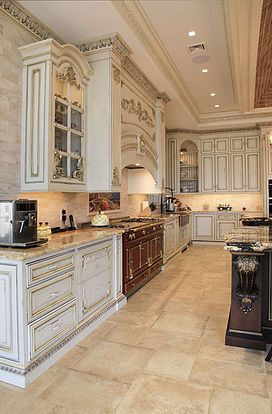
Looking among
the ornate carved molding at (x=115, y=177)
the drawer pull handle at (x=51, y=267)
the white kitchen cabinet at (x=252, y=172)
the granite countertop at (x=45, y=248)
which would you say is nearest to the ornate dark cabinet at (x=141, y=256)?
the ornate carved molding at (x=115, y=177)

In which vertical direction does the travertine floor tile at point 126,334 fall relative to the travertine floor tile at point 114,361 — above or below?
above

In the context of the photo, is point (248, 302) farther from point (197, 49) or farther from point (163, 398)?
point (197, 49)

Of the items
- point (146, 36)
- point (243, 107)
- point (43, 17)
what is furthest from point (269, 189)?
point (43, 17)

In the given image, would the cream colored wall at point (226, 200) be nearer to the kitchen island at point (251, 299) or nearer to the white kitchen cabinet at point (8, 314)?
the kitchen island at point (251, 299)

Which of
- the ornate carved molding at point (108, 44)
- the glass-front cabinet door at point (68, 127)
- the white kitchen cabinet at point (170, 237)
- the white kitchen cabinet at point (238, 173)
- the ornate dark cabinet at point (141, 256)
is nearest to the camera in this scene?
the glass-front cabinet door at point (68, 127)

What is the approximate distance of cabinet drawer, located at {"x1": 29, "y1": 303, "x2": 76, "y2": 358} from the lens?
2.22 metres

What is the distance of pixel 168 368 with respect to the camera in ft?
7.75

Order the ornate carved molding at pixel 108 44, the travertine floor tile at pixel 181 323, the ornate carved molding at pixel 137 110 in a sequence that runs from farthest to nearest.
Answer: the ornate carved molding at pixel 137 110 → the ornate carved molding at pixel 108 44 → the travertine floor tile at pixel 181 323

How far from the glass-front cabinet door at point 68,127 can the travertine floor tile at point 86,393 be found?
72.3 inches

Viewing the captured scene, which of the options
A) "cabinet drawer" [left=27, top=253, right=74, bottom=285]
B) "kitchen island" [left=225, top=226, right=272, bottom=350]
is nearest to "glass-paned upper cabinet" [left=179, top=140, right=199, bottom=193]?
"kitchen island" [left=225, top=226, right=272, bottom=350]

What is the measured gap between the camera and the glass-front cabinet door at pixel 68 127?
316 cm

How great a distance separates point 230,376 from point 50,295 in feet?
4.96

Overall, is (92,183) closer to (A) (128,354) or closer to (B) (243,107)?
(A) (128,354)

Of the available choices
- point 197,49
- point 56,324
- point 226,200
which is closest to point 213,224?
point 226,200
